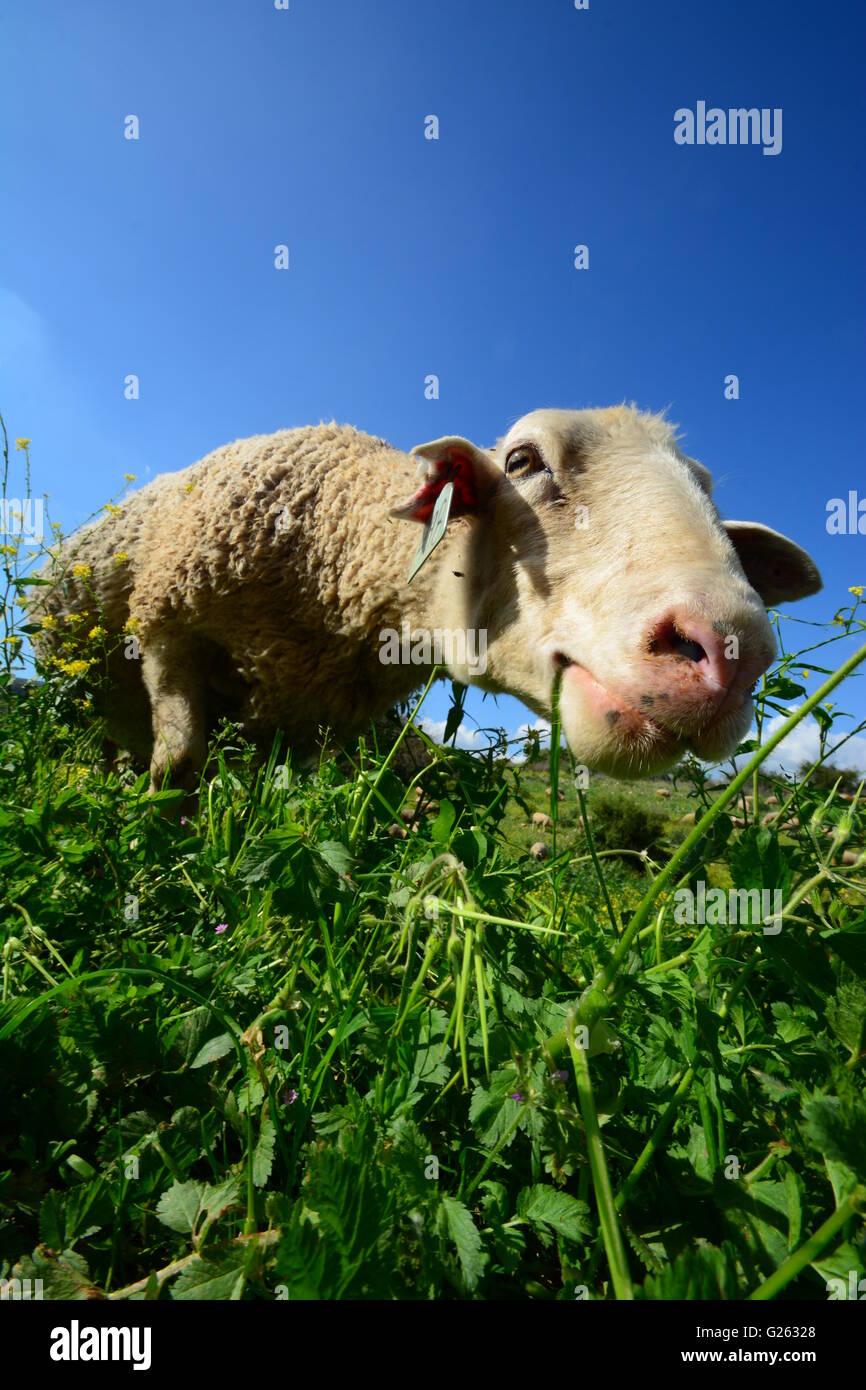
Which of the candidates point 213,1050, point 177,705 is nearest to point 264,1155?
point 213,1050

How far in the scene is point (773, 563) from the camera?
11.6ft

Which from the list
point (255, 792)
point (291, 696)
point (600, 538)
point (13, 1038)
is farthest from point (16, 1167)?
point (291, 696)

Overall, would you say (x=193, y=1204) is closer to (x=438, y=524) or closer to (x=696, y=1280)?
(x=696, y=1280)

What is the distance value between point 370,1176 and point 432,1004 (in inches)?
17.0

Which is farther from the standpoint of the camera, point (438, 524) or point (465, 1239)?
point (438, 524)

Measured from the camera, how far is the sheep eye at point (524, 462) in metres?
3.06

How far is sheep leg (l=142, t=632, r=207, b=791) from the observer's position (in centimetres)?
436

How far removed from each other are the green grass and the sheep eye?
1977 mm

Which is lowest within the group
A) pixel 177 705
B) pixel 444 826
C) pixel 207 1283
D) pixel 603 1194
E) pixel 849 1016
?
pixel 207 1283

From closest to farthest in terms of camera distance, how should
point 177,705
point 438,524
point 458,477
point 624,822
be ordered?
1. point 438,524
2. point 458,477
3. point 177,705
4. point 624,822

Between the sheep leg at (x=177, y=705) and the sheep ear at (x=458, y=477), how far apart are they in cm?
206

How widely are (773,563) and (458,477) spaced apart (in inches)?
70.2

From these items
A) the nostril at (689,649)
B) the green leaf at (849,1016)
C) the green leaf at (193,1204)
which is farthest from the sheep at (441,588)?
the green leaf at (193,1204)
